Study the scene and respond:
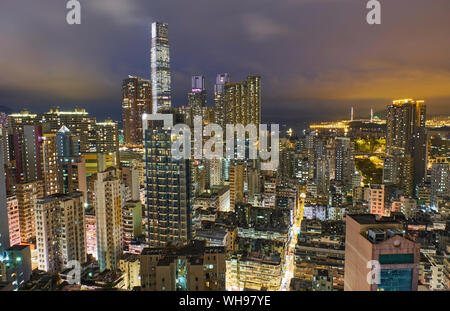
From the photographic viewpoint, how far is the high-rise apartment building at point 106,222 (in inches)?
362

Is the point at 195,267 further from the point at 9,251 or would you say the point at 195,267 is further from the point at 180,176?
the point at 9,251

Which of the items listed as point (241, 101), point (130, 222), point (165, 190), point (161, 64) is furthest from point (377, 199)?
point (161, 64)

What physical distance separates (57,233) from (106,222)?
1310mm

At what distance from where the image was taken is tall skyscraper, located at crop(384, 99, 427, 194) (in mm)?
17797

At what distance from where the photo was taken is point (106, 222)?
9266 mm

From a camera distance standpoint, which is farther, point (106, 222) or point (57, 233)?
point (106, 222)

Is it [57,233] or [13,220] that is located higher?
[57,233]

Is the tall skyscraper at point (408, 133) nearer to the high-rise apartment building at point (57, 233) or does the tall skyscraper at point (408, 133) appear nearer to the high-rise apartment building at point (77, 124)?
the high-rise apartment building at point (57, 233)

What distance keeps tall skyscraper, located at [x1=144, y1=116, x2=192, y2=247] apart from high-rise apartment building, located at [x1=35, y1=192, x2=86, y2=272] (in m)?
2.20

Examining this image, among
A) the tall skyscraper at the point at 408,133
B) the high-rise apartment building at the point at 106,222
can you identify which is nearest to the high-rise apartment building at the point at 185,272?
the high-rise apartment building at the point at 106,222

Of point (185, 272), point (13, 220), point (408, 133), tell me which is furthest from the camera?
point (408, 133)

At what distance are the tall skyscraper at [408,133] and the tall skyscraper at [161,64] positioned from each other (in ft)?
54.3

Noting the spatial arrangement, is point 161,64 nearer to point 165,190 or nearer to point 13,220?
point 13,220

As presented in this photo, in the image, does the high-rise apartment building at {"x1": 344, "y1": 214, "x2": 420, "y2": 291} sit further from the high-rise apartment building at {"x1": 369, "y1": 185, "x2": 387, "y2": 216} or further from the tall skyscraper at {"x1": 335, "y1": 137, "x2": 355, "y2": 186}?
the tall skyscraper at {"x1": 335, "y1": 137, "x2": 355, "y2": 186}
